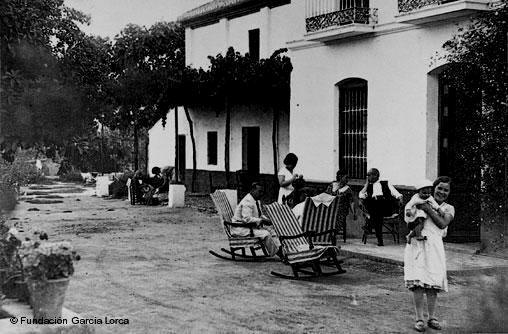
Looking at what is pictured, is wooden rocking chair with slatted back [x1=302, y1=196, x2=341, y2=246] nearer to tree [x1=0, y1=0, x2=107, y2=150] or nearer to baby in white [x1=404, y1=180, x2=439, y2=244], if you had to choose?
tree [x1=0, y1=0, x2=107, y2=150]

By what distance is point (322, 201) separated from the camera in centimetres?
1165

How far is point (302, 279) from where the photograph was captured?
999 cm

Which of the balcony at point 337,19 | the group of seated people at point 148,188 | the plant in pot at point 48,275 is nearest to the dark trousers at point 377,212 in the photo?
the balcony at point 337,19

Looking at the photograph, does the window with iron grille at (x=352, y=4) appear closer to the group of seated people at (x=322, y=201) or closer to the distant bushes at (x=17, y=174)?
the group of seated people at (x=322, y=201)

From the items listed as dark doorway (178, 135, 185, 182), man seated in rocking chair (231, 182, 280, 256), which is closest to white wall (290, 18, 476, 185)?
man seated in rocking chair (231, 182, 280, 256)

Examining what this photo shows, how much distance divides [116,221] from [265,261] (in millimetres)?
7460

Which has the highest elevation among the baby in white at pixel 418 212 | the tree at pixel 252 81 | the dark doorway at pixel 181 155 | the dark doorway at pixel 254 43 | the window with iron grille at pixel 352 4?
the dark doorway at pixel 254 43

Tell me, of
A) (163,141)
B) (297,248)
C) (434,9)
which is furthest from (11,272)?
(163,141)

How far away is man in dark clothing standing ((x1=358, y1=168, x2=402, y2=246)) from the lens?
1280cm

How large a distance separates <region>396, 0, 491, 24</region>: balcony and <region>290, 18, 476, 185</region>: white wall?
36 centimetres

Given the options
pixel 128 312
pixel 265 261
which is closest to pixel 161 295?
pixel 128 312

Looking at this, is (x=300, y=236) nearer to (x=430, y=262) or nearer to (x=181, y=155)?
(x=430, y=262)

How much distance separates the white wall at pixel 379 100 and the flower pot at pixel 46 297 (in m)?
9.21

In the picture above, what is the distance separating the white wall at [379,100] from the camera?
1383 centimetres
